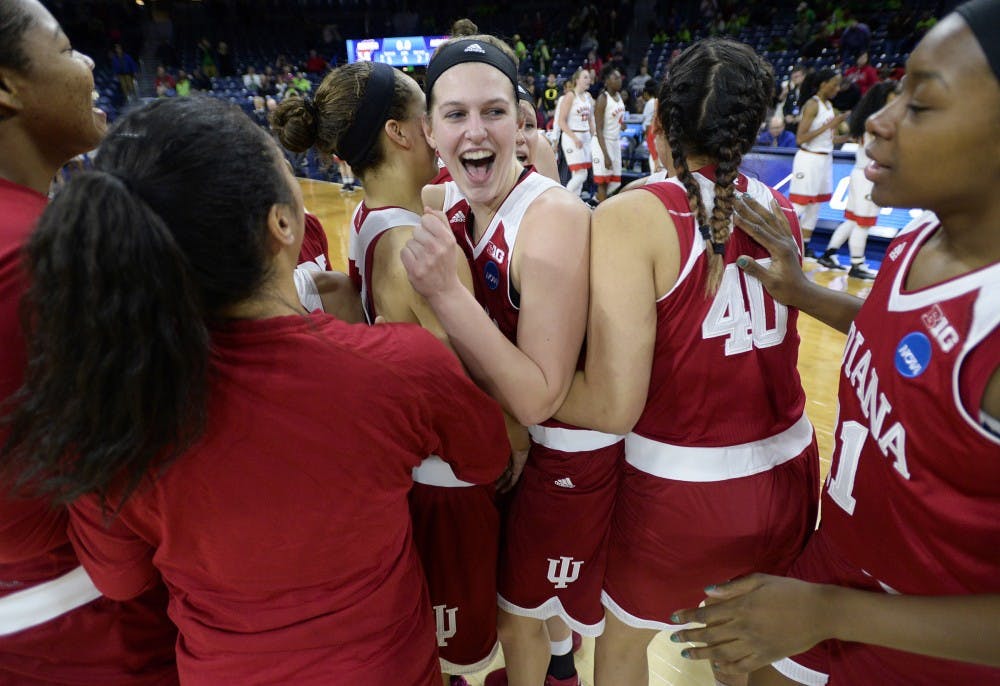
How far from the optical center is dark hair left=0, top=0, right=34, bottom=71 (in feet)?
3.73

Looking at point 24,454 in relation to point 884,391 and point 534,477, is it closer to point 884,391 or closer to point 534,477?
point 534,477

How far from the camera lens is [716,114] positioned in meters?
1.47

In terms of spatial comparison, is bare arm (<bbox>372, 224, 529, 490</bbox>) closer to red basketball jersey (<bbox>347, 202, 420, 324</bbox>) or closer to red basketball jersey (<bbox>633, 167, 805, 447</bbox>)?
red basketball jersey (<bbox>347, 202, 420, 324</bbox>)

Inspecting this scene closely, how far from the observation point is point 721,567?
1.65 metres

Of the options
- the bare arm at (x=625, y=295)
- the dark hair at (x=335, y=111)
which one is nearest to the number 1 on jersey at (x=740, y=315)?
the bare arm at (x=625, y=295)

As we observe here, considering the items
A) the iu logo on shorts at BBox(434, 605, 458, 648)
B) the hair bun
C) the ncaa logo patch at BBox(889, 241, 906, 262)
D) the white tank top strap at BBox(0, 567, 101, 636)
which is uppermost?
the hair bun

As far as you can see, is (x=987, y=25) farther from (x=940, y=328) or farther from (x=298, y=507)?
(x=298, y=507)

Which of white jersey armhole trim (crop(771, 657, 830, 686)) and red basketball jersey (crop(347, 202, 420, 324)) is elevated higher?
red basketball jersey (crop(347, 202, 420, 324))

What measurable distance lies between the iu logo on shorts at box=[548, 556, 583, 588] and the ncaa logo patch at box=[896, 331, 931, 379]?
3.46ft

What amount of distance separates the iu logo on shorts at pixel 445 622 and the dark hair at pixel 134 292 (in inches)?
43.1

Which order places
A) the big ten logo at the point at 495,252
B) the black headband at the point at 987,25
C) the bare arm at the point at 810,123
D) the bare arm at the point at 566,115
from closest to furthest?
the black headband at the point at 987,25 → the big ten logo at the point at 495,252 → the bare arm at the point at 810,123 → the bare arm at the point at 566,115

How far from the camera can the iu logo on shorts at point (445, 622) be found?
1796 millimetres

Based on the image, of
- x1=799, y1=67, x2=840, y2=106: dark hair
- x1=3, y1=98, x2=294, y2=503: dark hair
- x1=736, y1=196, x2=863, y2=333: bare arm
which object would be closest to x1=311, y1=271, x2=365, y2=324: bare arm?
x1=3, y1=98, x2=294, y2=503: dark hair

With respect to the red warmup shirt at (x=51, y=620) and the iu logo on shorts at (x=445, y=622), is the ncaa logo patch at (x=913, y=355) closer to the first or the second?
the iu logo on shorts at (x=445, y=622)
